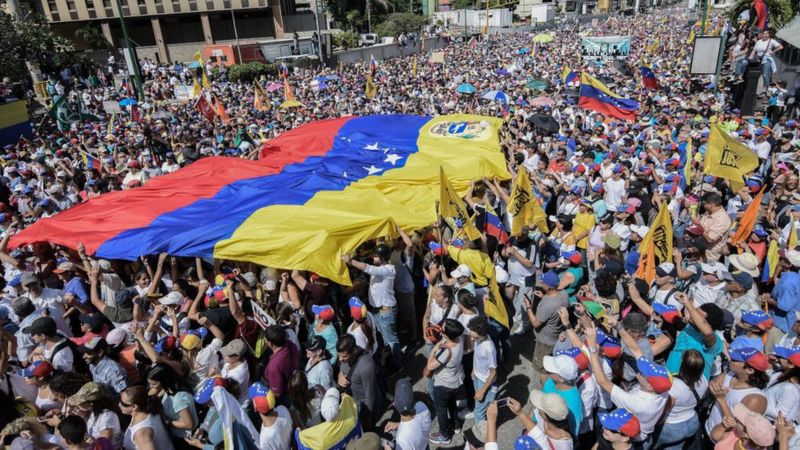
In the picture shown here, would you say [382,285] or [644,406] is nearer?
[644,406]

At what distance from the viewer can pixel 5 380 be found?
13.6ft

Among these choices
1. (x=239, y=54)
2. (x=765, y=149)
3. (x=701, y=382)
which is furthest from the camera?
(x=239, y=54)

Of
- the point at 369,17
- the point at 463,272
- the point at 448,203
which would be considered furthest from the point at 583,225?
the point at 369,17

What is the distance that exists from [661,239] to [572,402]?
2.74m

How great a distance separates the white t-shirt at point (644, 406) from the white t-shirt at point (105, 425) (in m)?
3.61

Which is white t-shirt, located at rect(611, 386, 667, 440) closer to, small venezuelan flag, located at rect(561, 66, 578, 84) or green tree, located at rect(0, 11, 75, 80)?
small venezuelan flag, located at rect(561, 66, 578, 84)

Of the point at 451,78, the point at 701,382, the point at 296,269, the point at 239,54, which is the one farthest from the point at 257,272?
the point at 239,54

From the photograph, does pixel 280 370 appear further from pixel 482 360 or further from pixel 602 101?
pixel 602 101

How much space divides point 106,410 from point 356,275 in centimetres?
307

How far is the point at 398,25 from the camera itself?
57.2 m

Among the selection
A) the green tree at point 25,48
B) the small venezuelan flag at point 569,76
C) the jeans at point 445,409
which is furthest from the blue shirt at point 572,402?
the green tree at point 25,48

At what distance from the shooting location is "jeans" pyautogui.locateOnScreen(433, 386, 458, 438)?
447 centimetres

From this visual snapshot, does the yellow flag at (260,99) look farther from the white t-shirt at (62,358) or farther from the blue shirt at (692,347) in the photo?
the blue shirt at (692,347)

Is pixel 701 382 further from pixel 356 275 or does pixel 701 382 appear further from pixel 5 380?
pixel 5 380
